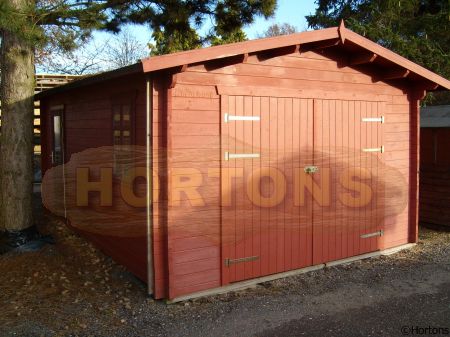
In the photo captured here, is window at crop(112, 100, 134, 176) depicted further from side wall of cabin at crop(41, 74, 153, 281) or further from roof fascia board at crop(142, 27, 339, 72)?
roof fascia board at crop(142, 27, 339, 72)

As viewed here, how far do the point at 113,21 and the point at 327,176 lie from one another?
4.20 meters

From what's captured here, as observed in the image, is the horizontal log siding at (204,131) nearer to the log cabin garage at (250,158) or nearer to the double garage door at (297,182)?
the log cabin garage at (250,158)

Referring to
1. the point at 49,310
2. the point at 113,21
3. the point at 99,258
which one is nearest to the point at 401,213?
the point at 99,258

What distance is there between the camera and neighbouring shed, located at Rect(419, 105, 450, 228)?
306 inches

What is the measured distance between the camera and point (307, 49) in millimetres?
5473

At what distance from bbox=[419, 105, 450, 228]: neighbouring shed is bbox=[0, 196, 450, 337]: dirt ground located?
211 centimetres

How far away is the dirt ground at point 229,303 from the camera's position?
163 inches

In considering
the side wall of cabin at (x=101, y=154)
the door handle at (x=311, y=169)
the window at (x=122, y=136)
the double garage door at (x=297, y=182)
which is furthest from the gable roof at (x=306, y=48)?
the door handle at (x=311, y=169)

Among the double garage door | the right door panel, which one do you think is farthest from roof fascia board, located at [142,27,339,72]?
the right door panel

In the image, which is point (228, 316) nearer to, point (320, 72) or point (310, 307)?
point (310, 307)

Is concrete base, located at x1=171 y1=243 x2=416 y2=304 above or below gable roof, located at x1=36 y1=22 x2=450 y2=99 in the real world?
below

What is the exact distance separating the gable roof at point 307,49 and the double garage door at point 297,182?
0.51 metres

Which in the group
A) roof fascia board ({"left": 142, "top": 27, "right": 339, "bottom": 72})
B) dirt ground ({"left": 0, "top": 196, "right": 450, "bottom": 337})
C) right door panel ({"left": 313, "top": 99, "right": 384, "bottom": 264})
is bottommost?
dirt ground ({"left": 0, "top": 196, "right": 450, "bottom": 337})

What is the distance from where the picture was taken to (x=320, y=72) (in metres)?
5.59
